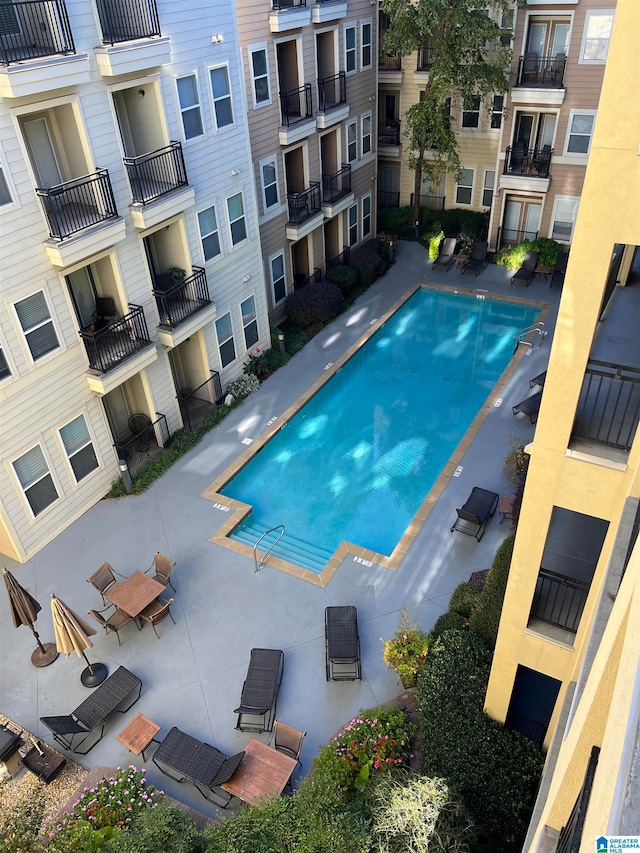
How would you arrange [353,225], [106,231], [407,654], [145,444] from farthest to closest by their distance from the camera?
[353,225] < [145,444] < [106,231] < [407,654]

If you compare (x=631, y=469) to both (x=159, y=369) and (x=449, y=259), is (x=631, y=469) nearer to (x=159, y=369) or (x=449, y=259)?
(x=159, y=369)

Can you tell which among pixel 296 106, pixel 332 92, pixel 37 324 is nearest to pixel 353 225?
pixel 332 92

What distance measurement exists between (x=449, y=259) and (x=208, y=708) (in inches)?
831

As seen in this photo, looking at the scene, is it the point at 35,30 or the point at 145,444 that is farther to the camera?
the point at 145,444

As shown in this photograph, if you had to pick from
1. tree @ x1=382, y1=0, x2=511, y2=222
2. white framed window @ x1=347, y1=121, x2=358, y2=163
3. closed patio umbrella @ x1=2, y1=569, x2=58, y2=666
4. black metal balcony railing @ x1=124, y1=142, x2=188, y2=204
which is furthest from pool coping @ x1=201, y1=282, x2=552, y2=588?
tree @ x1=382, y1=0, x2=511, y2=222

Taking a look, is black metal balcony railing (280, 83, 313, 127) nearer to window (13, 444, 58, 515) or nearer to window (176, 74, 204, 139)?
window (176, 74, 204, 139)

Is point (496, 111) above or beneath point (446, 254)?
above

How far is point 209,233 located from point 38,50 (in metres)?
6.16

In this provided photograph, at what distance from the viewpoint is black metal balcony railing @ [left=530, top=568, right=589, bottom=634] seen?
8156 millimetres

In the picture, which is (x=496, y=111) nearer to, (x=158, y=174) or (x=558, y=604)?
(x=158, y=174)

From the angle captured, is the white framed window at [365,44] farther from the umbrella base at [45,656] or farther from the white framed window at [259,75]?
the umbrella base at [45,656]

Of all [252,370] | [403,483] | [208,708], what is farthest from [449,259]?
[208,708]

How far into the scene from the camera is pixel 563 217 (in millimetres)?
24969

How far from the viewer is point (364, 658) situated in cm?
1220
